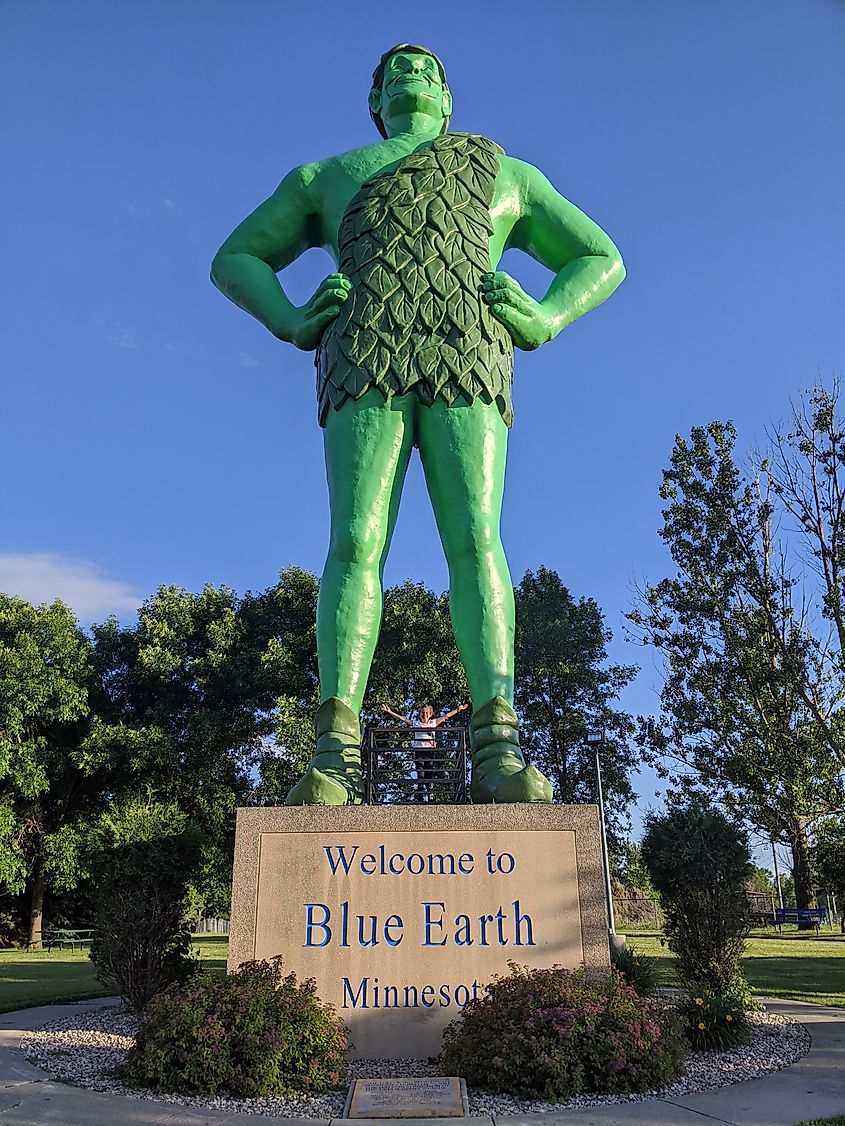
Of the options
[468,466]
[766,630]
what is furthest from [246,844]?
[766,630]

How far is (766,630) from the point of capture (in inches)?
709

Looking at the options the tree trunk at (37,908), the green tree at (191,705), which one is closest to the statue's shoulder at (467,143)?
the green tree at (191,705)

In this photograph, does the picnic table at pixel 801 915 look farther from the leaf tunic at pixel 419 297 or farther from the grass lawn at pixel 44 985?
the leaf tunic at pixel 419 297

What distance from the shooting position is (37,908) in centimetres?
2441

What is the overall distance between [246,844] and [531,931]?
168 centimetres

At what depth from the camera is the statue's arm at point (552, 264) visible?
20.3ft

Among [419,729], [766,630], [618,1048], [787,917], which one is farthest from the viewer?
[787,917]

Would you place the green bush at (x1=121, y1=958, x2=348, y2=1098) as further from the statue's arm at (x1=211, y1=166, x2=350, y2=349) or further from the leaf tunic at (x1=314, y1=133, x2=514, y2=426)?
the statue's arm at (x1=211, y1=166, x2=350, y2=349)

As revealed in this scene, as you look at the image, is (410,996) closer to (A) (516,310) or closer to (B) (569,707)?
(A) (516,310)

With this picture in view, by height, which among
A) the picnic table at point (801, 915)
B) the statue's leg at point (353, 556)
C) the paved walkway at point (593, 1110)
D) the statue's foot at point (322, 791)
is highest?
the statue's leg at point (353, 556)

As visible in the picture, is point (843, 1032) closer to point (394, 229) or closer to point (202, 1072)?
point (202, 1072)

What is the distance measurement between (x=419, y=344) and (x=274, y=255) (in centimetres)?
159

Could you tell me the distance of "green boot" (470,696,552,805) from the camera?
5160mm

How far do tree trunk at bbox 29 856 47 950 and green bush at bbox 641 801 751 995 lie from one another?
21305 millimetres
